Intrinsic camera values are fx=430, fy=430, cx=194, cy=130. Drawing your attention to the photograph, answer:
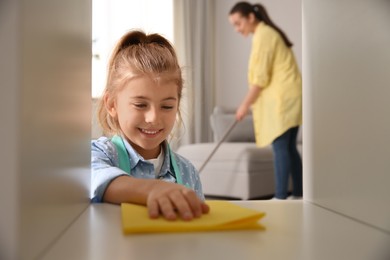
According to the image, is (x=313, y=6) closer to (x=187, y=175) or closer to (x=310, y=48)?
(x=310, y=48)

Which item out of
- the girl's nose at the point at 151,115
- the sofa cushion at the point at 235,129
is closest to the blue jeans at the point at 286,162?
the sofa cushion at the point at 235,129

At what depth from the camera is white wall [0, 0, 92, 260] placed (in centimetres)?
24

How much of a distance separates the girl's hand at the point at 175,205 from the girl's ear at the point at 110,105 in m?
0.69

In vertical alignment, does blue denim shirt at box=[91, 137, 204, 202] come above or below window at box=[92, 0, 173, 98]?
below

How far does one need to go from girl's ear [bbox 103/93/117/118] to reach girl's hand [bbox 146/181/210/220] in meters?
0.69

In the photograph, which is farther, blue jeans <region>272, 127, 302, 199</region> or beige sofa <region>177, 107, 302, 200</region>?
beige sofa <region>177, 107, 302, 200</region>

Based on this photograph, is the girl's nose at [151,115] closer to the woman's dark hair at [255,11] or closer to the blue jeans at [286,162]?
the blue jeans at [286,162]

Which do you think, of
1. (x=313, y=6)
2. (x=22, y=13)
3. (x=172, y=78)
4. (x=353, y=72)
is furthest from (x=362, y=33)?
(x=172, y=78)

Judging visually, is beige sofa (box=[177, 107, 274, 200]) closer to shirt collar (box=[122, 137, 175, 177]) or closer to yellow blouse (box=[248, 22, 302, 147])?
yellow blouse (box=[248, 22, 302, 147])

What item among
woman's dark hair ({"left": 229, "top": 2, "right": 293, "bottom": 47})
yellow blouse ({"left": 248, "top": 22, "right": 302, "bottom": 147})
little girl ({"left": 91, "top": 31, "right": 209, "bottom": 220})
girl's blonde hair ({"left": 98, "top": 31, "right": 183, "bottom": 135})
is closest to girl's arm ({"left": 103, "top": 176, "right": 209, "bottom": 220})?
little girl ({"left": 91, "top": 31, "right": 209, "bottom": 220})

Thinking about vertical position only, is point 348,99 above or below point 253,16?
below

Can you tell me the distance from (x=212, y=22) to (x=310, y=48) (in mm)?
4276

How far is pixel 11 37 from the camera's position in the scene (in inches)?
9.6

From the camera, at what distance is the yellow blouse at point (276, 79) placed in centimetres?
245
